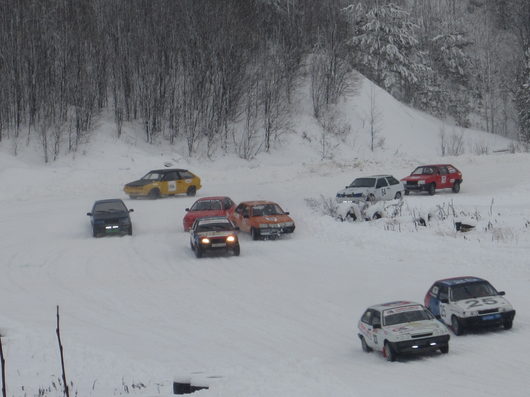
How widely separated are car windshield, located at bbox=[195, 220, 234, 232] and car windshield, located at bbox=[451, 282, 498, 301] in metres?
11.9

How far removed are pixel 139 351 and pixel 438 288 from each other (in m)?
7.04

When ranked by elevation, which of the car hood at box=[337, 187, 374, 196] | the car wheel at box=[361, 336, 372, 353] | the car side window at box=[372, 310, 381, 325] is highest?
the car hood at box=[337, 187, 374, 196]

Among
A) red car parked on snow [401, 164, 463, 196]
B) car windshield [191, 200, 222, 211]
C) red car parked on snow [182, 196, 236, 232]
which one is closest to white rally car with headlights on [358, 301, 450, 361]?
red car parked on snow [182, 196, 236, 232]

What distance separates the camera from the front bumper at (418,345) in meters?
15.9

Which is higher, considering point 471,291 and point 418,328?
point 471,291

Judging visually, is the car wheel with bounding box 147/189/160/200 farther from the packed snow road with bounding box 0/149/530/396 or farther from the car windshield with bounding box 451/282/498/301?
the car windshield with bounding box 451/282/498/301

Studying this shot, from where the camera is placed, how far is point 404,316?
16.7m

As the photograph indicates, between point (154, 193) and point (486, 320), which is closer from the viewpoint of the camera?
point (486, 320)

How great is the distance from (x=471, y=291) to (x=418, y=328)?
9.84ft

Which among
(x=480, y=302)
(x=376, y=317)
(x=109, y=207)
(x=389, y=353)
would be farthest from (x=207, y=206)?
(x=389, y=353)

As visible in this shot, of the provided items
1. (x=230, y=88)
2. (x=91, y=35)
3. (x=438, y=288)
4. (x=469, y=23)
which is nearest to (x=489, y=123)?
(x=469, y=23)

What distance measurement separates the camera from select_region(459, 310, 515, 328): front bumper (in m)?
17.7

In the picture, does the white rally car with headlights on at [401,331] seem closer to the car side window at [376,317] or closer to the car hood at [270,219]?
the car side window at [376,317]

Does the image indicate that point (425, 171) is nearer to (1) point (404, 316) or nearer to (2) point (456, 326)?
(2) point (456, 326)
